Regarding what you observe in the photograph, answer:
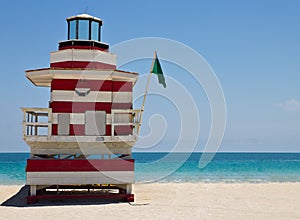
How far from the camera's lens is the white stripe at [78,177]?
1413 centimetres

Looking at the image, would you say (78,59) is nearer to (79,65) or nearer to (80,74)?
(79,65)

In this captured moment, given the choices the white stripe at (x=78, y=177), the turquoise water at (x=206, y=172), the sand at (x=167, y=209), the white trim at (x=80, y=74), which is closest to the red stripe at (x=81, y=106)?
the white trim at (x=80, y=74)

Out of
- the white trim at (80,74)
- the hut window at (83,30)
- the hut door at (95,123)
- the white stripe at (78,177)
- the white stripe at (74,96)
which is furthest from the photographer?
the hut window at (83,30)

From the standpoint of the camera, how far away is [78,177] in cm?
1431

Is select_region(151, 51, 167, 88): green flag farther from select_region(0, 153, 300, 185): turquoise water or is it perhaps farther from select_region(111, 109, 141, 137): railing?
select_region(0, 153, 300, 185): turquoise water

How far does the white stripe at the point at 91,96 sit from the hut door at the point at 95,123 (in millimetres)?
516

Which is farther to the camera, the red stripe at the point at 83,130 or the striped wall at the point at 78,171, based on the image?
the red stripe at the point at 83,130

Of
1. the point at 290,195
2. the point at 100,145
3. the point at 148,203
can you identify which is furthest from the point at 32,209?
the point at 290,195

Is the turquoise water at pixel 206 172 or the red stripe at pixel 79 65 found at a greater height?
the red stripe at pixel 79 65

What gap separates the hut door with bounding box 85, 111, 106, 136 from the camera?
14969mm

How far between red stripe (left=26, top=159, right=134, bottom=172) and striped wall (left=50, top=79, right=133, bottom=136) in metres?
1.11

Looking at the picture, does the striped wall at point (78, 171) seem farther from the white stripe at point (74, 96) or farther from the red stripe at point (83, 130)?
the white stripe at point (74, 96)

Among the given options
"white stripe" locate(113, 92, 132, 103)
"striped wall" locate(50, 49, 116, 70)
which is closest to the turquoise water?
"white stripe" locate(113, 92, 132, 103)

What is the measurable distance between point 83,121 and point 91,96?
97 cm
